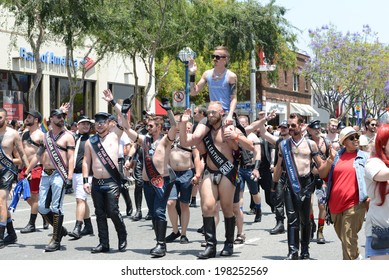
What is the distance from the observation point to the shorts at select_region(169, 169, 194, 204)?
427 inches

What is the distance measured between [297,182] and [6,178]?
13.5ft

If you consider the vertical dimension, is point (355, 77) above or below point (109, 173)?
above

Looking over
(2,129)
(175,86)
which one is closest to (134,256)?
(2,129)

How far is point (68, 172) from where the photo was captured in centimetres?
1016

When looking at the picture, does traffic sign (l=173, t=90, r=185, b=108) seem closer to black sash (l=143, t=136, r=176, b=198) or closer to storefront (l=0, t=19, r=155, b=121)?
storefront (l=0, t=19, r=155, b=121)

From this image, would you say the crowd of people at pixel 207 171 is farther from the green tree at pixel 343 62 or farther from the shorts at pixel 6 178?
the green tree at pixel 343 62

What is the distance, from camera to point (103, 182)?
9.66m

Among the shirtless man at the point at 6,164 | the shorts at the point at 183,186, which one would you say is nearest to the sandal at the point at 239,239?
the shorts at the point at 183,186

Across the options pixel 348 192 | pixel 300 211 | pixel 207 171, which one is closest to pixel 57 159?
pixel 207 171

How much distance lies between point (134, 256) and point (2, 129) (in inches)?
108

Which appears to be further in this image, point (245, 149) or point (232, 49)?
point (232, 49)

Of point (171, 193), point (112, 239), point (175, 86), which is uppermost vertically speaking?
point (175, 86)

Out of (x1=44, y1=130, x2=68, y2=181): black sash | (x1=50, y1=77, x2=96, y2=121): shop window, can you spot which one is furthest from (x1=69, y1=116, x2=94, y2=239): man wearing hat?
(x1=50, y1=77, x2=96, y2=121): shop window
